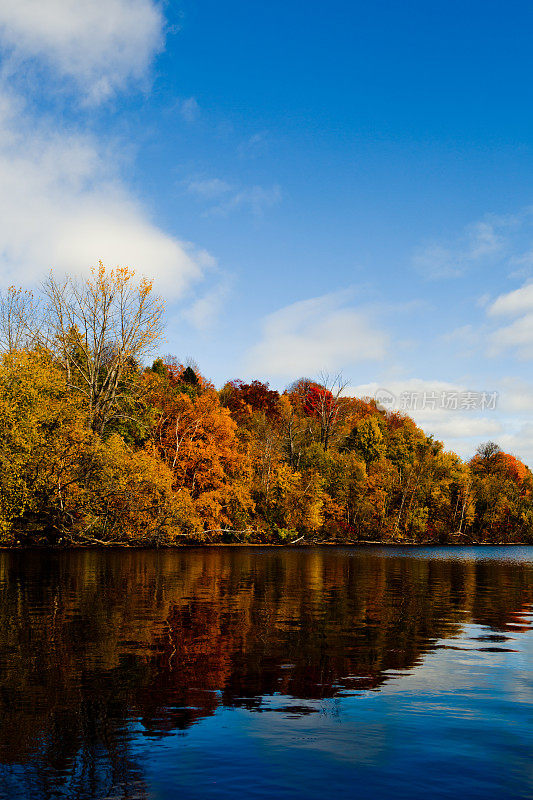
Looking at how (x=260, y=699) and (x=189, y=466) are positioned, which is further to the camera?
(x=189, y=466)

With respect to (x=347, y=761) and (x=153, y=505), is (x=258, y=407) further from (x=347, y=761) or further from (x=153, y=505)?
(x=347, y=761)

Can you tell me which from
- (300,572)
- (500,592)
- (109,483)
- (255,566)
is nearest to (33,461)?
(109,483)

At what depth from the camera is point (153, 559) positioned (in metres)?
43.8

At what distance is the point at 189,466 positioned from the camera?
66.4 meters

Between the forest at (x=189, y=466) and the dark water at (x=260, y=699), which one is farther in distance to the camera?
the forest at (x=189, y=466)

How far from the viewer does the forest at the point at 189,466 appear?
46.7 meters

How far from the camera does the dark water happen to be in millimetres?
7301

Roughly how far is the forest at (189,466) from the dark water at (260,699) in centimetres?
2591

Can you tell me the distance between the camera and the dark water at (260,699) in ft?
24.0

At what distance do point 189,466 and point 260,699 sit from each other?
56.6 meters

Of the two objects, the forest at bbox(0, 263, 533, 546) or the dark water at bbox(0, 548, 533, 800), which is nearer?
the dark water at bbox(0, 548, 533, 800)

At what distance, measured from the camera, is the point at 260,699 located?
10445 mm

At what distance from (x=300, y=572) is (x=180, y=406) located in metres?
34.2

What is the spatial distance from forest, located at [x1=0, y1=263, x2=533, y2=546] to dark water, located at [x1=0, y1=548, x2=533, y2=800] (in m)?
25.9
